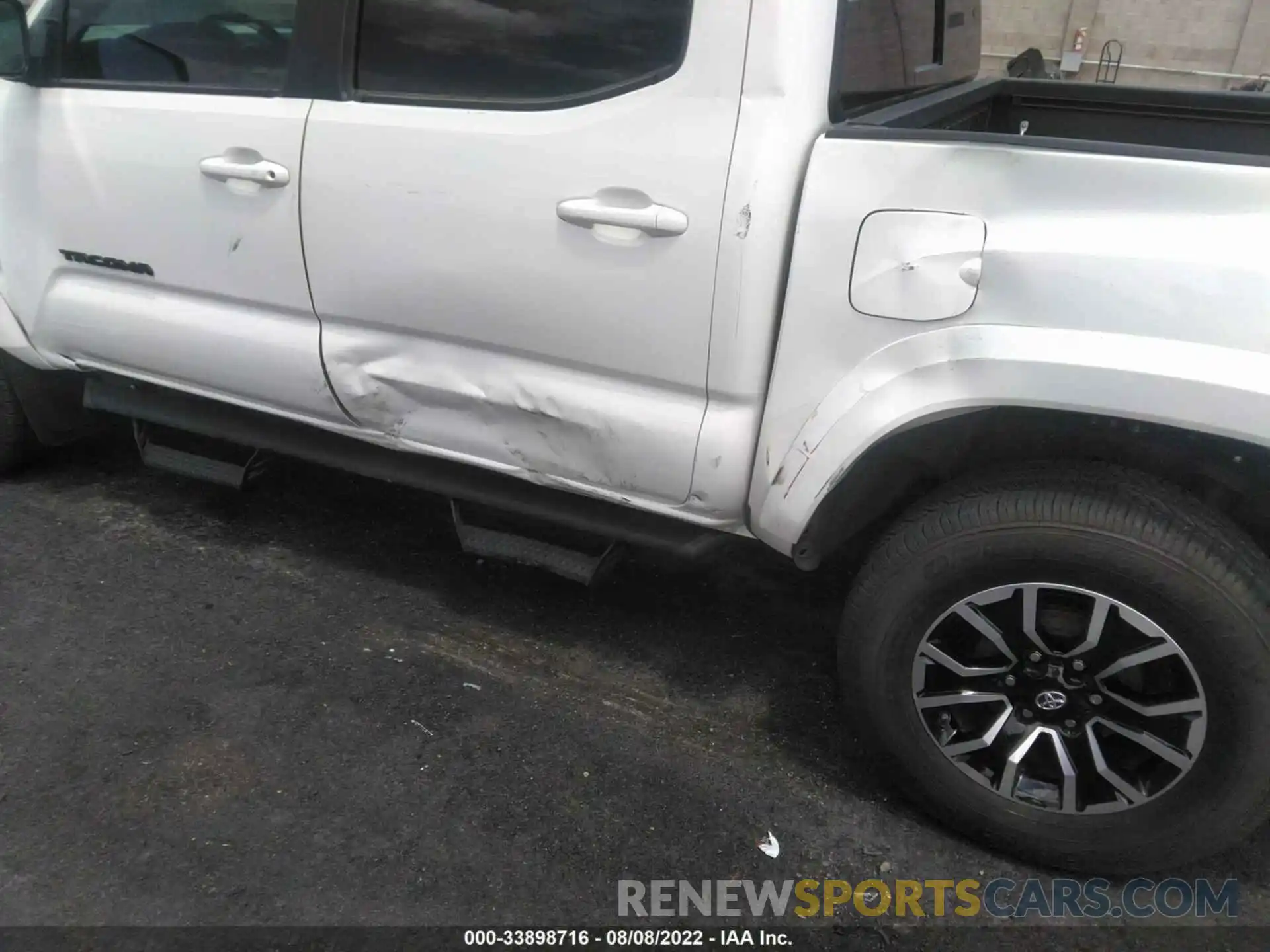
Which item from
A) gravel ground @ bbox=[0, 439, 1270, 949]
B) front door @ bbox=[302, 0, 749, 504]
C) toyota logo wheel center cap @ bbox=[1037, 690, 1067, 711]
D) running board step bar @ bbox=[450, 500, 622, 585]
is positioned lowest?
gravel ground @ bbox=[0, 439, 1270, 949]

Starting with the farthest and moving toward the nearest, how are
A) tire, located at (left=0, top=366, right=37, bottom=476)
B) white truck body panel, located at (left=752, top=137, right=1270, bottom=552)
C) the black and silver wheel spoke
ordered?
tire, located at (left=0, top=366, right=37, bottom=476) → the black and silver wheel spoke → white truck body panel, located at (left=752, top=137, right=1270, bottom=552)

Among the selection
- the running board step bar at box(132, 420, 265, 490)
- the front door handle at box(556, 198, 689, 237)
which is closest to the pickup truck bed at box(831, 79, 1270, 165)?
the front door handle at box(556, 198, 689, 237)

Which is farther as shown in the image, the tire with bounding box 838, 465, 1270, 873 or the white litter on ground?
the white litter on ground

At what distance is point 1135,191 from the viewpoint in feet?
5.47

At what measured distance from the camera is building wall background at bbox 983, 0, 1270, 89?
11.6m

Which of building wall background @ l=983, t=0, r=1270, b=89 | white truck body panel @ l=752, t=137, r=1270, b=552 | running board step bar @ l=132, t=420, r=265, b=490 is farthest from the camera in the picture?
building wall background @ l=983, t=0, r=1270, b=89

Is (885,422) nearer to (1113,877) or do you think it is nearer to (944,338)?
(944,338)

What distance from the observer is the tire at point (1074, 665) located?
179cm

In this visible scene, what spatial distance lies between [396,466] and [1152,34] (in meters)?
13.0

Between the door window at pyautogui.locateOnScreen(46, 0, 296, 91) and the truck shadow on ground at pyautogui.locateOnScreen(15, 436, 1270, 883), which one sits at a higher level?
the door window at pyautogui.locateOnScreen(46, 0, 296, 91)

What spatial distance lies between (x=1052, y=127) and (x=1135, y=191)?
174cm
